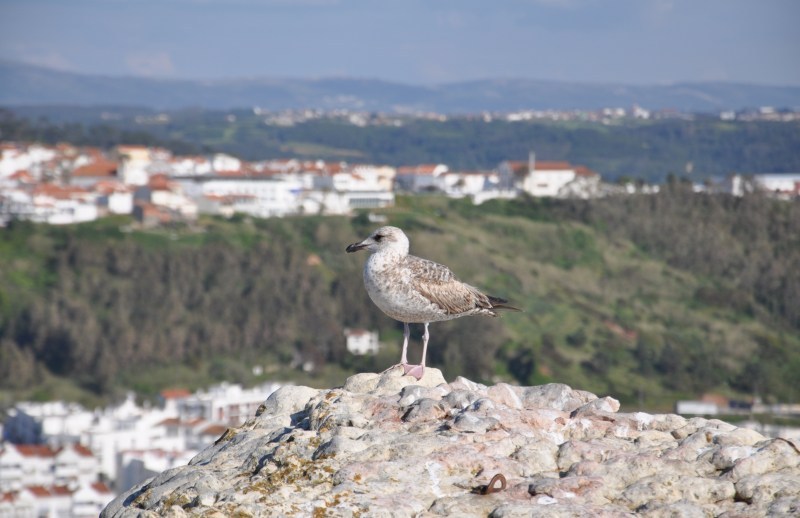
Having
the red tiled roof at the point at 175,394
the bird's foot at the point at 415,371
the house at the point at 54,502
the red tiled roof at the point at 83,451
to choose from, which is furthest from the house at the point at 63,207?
the bird's foot at the point at 415,371

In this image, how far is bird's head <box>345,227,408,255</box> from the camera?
851 centimetres

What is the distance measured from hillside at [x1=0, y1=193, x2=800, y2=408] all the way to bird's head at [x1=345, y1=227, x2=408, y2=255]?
154 feet

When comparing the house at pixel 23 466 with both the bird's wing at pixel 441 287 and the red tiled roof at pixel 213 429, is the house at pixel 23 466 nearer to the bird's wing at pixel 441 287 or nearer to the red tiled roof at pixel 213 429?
the red tiled roof at pixel 213 429

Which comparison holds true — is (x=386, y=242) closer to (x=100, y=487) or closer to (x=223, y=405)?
(x=100, y=487)

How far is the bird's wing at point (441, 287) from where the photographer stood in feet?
28.6

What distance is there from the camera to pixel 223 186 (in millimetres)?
103812

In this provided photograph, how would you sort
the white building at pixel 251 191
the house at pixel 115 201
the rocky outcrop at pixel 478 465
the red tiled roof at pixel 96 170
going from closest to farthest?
the rocky outcrop at pixel 478 465 < the house at pixel 115 201 < the white building at pixel 251 191 < the red tiled roof at pixel 96 170

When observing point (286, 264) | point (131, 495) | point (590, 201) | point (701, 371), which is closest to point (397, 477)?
point (131, 495)

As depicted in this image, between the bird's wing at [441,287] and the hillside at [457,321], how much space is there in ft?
151

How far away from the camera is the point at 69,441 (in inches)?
2164

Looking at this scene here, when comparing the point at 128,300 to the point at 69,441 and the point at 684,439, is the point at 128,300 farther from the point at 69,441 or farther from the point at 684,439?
the point at 684,439

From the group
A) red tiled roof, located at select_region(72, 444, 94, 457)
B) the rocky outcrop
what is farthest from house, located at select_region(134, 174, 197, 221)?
the rocky outcrop

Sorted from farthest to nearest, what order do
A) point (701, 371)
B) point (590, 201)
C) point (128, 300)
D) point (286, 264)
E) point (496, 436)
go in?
1. point (590, 201)
2. point (286, 264)
3. point (128, 300)
4. point (701, 371)
5. point (496, 436)

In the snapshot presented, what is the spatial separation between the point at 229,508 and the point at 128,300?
70.1 meters
